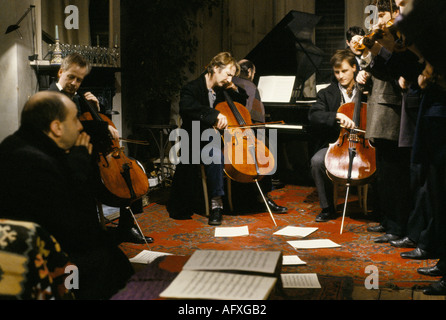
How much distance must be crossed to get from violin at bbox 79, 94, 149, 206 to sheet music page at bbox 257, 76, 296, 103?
2644 mm

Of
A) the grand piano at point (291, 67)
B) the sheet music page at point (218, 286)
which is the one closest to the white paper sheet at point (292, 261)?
the sheet music page at point (218, 286)

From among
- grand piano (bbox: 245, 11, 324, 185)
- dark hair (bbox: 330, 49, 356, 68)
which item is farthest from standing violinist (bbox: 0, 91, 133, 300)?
grand piano (bbox: 245, 11, 324, 185)

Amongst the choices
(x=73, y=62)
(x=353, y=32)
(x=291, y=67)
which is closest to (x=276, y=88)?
(x=291, y=67)

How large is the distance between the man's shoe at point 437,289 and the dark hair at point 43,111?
1.93m

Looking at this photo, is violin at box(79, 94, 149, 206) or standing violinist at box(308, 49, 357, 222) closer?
violin at box(79, 94, 149, 206)

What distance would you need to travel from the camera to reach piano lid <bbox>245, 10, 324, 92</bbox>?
5309 millimetres

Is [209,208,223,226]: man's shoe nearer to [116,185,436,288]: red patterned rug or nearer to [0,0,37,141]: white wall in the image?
[116,185,436,288]: red patterned rug

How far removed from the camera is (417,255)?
3.00 meters

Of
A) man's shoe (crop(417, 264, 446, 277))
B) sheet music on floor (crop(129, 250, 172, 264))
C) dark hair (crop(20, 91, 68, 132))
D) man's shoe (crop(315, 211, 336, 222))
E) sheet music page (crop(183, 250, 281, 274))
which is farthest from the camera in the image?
man's shoe (crop(315, 211, 336, 222))

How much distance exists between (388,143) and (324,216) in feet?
3.18

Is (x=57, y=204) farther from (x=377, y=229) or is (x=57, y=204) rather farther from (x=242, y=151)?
(x=377, y=229)
